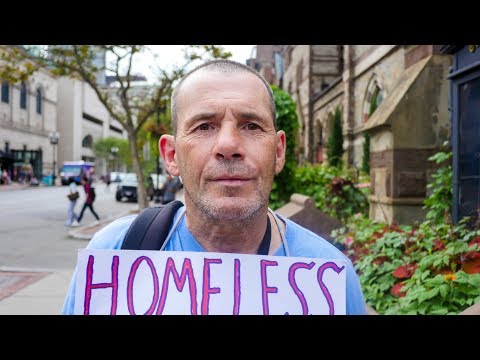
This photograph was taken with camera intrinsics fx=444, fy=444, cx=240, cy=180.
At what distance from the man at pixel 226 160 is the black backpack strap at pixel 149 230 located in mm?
57

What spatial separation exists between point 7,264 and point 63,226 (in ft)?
20.1

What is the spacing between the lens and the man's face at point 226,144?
5.00ft

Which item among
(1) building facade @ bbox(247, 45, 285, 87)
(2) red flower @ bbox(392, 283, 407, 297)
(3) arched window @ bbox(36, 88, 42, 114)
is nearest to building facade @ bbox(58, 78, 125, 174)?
(3) arched window @ bbox(36, 88, 42, 114)

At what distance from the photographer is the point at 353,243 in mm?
5742

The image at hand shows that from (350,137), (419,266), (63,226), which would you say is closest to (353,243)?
(419,266)

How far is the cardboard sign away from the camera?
1.51 metres

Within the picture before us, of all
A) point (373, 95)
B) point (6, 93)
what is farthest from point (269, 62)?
point (373, 95)

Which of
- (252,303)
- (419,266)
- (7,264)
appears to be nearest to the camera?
(252,303)

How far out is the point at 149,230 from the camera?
66.0 inches

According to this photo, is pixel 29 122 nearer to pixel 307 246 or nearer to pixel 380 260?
pixel 380 260

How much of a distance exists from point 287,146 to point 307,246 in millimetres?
7708

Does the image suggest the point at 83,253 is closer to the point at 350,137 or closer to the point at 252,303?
the point at 252,303
